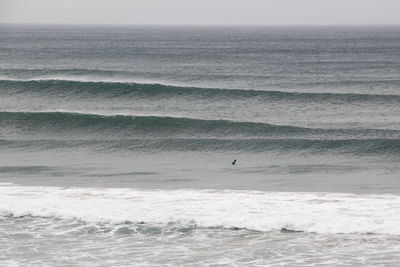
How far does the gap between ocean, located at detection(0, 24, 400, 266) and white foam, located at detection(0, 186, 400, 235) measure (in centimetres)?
5

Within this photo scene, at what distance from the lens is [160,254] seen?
1389 cm

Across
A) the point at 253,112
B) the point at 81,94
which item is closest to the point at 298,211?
the point at 253,112

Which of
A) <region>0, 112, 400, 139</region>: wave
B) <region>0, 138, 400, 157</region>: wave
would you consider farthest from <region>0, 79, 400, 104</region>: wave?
<region>0, 138, 400, 157</region>: wave

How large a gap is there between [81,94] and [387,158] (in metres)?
21.8

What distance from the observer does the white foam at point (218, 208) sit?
15.7 metres

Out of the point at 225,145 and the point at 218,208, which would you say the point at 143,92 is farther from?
the point at 218,208

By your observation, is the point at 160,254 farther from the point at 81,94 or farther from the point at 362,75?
the point at 362,75

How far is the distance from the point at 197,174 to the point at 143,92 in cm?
1994

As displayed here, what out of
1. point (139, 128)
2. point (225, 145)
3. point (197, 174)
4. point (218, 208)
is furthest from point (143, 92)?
point (218, 208)

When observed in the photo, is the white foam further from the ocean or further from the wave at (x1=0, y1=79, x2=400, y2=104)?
the wave at (x1=0, y1=79, x2=400, y2=104)

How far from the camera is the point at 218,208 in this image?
17.0m

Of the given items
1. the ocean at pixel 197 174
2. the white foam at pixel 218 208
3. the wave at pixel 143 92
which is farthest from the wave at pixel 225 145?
the wave at pixel 143 92

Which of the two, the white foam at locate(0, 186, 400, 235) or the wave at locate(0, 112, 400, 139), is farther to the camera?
the wave at locate(0, 112, 400, 139)

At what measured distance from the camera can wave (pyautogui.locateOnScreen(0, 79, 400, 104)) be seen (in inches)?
1563
